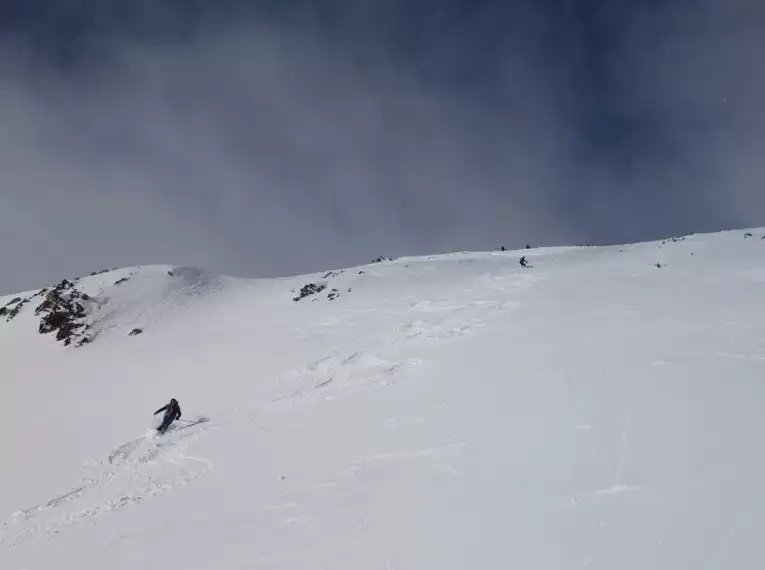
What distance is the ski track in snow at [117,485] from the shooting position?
975cm

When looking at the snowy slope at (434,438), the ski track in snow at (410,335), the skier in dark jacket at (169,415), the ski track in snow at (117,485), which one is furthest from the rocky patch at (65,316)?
the ski track in snow at (117,485)

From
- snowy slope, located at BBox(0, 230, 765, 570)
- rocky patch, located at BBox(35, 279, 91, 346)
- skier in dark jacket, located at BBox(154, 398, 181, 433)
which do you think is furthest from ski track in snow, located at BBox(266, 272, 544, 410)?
rocky patch, located at BBox(35, 279, 91, 346)

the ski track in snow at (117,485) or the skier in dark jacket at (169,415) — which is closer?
the ski track in snow at (117,485)

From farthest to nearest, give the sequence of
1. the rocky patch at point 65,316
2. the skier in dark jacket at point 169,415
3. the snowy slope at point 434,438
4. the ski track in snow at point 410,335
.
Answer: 1. the rocky patch at point 65,316
2. the ski track in snow at point 410,335
3. the skier in dark jacket at point 169,415
4. the snowy slope at point 434,438

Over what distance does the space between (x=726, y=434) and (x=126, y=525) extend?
31.0 ft

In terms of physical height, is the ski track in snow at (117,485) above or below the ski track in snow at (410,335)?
below

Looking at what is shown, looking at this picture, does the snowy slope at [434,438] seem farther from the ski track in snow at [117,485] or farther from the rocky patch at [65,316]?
the rocky patch at [65,316]

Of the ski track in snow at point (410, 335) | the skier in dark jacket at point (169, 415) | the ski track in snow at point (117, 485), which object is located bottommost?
the ski track in snow at point (117, 485)

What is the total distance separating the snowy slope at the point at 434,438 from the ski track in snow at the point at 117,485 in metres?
0.07

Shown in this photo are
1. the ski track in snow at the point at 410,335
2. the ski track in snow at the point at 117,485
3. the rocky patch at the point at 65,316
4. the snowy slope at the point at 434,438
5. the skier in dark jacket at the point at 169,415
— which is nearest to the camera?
the snowy slope at the point at 434,438

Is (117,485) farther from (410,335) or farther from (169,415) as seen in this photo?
(410,335)

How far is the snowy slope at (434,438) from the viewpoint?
648 centimetres

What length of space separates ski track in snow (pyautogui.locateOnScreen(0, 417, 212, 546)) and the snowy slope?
74mm

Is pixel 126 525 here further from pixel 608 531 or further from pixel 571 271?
pixel 571 271
